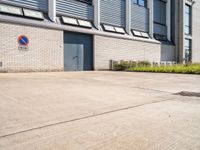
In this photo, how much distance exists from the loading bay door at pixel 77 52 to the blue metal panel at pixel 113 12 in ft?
10.3

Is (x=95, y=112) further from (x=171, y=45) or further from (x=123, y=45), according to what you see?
(x=171, y=45)

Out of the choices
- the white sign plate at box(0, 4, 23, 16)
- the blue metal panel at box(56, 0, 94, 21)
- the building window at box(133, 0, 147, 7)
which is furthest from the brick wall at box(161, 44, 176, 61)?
the white sign plate at box(0, 4, 23, 16)

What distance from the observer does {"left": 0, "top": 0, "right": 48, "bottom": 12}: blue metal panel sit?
12895 millimetres

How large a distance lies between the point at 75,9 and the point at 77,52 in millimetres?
3538

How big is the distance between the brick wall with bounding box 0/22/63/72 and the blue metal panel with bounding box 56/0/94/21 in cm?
221

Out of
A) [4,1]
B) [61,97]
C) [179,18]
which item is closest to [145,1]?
[179,18]

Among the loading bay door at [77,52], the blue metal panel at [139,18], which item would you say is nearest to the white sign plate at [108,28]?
the loading bay door at [77,52]

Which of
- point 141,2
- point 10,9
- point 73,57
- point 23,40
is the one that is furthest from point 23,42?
point 141,2

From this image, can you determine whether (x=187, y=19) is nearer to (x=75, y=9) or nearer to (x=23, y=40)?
(x=75, y=9)

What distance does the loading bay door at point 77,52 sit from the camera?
15.3 metres

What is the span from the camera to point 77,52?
1608 centimetres

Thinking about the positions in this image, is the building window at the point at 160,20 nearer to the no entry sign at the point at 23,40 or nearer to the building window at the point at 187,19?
the building window at the point at 187,19

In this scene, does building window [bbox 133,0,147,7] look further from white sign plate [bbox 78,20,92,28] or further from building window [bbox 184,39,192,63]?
building window [bbox 184,39,192,63]

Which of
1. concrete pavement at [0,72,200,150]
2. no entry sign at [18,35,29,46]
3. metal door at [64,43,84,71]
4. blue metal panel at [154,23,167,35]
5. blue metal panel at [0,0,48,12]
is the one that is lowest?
concrete pavement at [0,72,200,150]
